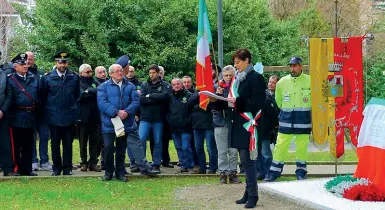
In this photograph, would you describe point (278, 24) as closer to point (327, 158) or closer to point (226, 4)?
point (226, 4)

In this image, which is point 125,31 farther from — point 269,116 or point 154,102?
point 269,116

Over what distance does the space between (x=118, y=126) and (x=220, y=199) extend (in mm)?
2685

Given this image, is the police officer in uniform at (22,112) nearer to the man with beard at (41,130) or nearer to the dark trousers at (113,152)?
the man with beard at (41,130)

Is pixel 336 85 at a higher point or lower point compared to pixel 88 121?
higher

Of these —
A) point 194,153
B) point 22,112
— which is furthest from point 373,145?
point 22,112

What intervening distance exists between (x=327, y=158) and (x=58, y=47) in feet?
29.6

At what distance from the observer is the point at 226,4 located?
1038 inches

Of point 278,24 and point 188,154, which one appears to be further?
point 278,24

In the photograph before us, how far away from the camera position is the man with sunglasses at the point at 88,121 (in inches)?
612

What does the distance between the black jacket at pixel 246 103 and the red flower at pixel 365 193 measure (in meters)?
1.52

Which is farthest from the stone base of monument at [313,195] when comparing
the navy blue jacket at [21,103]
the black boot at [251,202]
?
the navy blue jacket at [21,103]

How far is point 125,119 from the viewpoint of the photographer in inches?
576

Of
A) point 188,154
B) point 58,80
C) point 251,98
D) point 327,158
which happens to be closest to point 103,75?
point 58,80

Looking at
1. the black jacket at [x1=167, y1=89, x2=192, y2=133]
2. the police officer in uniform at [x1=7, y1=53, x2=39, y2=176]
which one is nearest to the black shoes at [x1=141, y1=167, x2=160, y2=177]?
the black jacket at [x1=167, y1=89, x2=192, y2=133]
